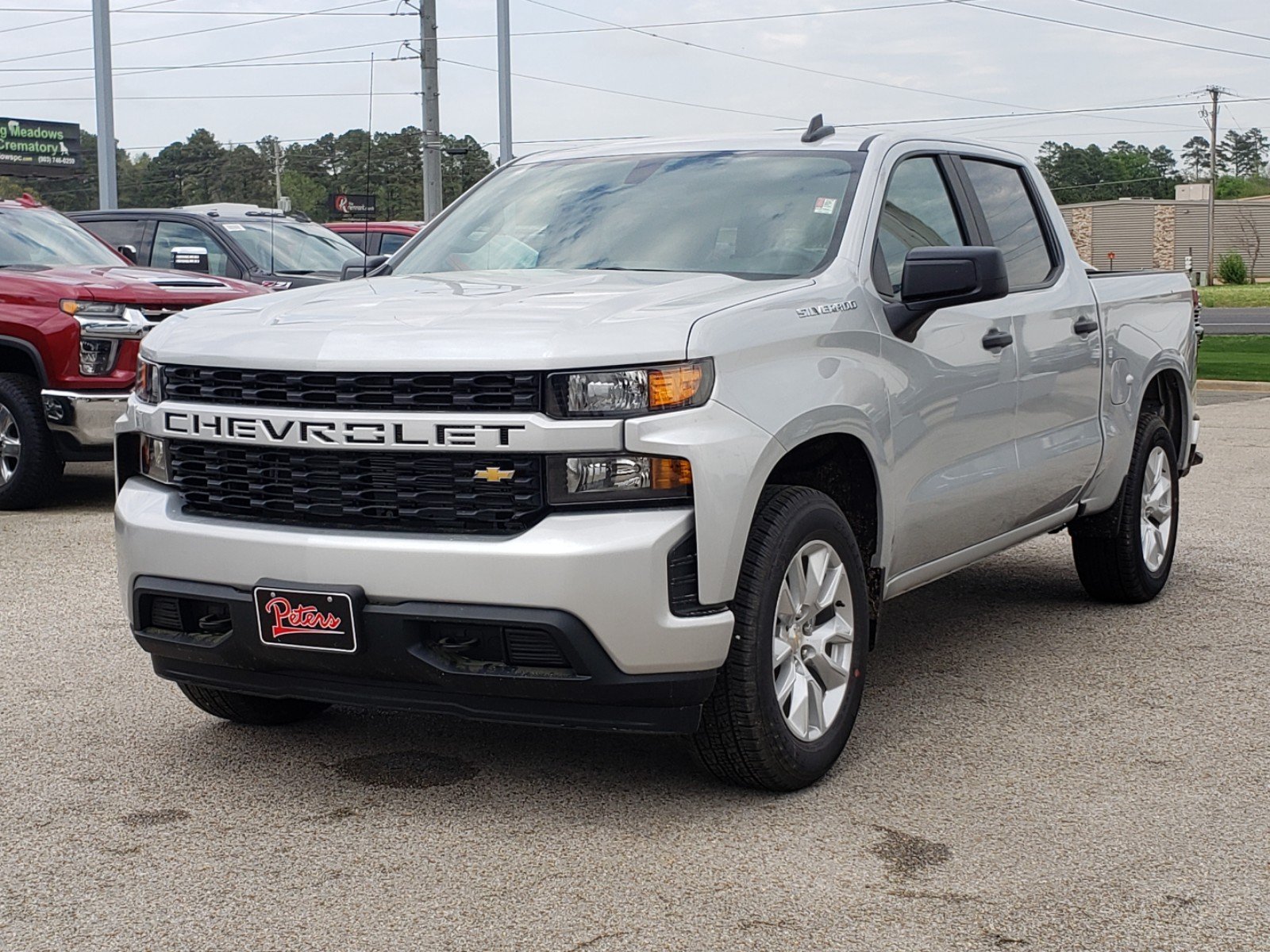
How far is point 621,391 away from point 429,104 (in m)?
20.8

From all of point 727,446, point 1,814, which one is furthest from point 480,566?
point 1,814

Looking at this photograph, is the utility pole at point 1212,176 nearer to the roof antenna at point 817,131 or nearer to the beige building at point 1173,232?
the beige building at point 1173,232

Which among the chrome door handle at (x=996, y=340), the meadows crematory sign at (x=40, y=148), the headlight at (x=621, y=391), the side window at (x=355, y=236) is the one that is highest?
the meadows crematory sign at (x=40, y=148)

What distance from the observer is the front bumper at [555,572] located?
377 cm

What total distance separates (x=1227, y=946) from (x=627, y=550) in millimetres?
1543

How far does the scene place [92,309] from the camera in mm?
9219

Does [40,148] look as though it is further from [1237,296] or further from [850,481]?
[850,481]

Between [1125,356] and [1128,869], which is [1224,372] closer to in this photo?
[1125,356]

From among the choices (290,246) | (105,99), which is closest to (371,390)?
(290,246)

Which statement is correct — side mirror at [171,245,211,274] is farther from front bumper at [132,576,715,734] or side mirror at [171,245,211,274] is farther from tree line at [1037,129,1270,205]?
tree line at [1037,129,1270,205]

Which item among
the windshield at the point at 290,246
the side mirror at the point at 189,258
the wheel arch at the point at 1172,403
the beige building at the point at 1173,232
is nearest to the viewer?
the wheel arch at the point at 1172,403

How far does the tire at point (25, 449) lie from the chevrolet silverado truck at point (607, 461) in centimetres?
471

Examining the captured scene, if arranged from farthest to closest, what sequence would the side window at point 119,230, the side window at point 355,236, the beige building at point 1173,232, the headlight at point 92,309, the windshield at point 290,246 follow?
the beige building at point 1173,232, the side window at point 355,236, the side window at point 119,230, the windshield at point 290,246, the headlight at point 92,309

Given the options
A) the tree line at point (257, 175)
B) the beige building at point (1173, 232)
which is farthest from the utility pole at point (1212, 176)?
the tree line at point (257, 175)
